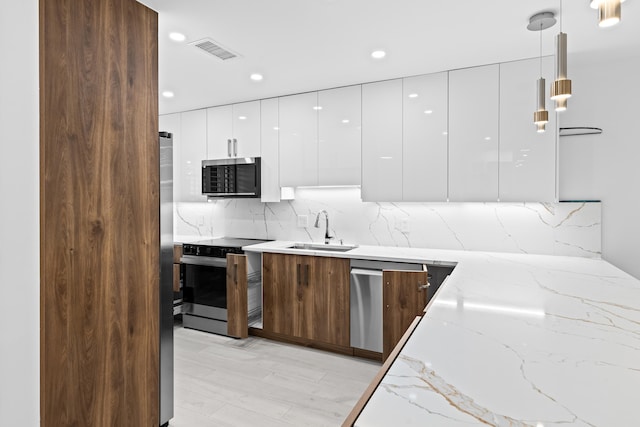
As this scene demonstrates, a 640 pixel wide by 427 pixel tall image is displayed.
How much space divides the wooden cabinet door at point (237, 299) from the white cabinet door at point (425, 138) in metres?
1.71

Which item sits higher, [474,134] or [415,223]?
[474,134]

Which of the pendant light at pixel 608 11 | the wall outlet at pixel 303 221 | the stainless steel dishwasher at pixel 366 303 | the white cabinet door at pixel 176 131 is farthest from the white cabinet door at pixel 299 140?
the pendant light at pixel 608 11

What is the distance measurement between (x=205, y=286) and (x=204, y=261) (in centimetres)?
26

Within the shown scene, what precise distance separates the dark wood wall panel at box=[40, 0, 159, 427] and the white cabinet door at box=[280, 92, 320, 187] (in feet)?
5.87

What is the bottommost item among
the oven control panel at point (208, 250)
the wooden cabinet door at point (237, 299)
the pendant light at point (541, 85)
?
the wooden cabinet door at point (237, 299)

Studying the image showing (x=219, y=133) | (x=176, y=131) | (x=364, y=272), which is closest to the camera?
(x=364, y=272)

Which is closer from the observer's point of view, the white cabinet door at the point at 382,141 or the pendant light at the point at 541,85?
the pendant light at the point at 541,85

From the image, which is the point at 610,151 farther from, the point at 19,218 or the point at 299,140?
the point at 19,218

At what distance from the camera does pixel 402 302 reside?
2.13 m

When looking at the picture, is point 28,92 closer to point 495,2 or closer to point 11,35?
point 11,35

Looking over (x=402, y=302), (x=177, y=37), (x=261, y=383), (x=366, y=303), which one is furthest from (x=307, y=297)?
(x=177, y=37)

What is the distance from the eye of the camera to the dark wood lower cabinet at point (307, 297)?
313cm

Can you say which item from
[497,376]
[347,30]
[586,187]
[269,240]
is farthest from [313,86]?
[497,376]

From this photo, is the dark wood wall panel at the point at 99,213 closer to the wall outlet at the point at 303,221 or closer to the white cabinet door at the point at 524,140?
the wall outlet at the point at 303,221
